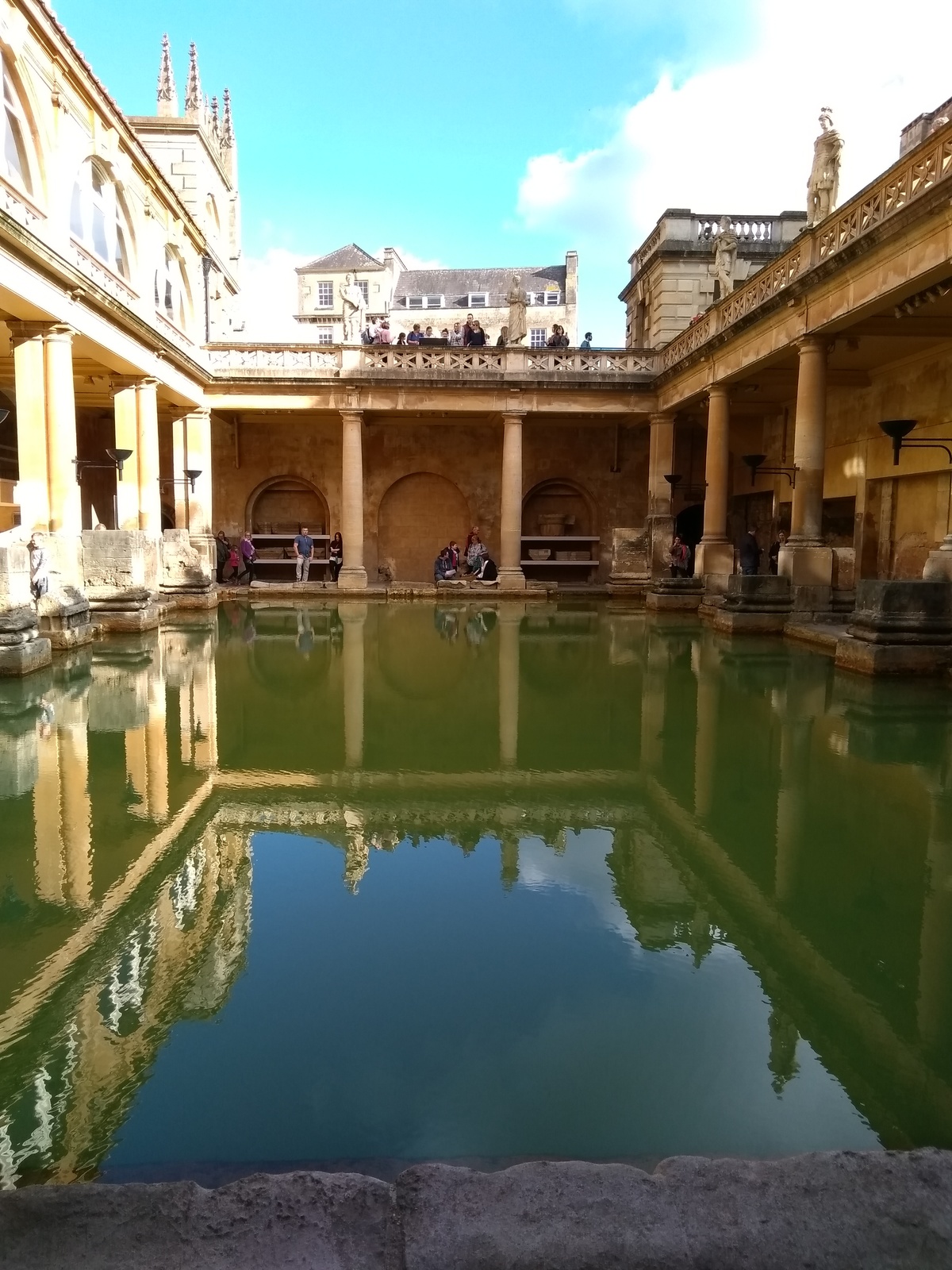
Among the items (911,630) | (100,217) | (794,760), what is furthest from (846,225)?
(100,217)

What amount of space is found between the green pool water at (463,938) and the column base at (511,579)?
13.1 meters

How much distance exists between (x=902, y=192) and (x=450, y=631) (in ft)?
26.6

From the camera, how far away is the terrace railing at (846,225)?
8711mm

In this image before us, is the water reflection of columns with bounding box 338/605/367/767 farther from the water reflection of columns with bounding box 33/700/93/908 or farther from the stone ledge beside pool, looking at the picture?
the stone ledge beside pool

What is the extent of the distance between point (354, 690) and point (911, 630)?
587 centimetres

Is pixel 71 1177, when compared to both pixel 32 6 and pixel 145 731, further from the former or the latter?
pixel 32 6

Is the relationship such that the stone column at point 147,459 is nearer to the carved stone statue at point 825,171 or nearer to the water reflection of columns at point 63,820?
the water reflection of columns at point 63,820

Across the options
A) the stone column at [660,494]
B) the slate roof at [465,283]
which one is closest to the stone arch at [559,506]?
the stone column at [660,494]

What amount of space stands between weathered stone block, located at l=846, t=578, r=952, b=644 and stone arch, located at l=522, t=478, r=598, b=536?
16.3 meters

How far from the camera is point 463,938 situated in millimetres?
3234

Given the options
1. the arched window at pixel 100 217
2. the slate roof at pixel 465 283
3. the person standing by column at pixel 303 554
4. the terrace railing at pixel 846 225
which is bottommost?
the person standing by column at pixel 303 554

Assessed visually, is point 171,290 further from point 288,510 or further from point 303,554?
point 288,510

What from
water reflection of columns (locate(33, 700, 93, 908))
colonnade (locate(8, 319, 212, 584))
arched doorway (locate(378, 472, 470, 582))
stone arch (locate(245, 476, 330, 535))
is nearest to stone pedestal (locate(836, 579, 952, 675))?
water reflection of columns (locate(33, 700, 93, 908))

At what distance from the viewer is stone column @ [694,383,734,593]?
1617 centimetres
